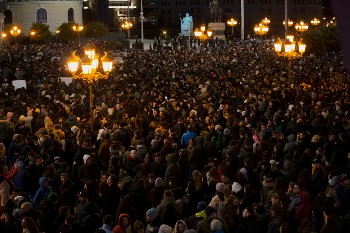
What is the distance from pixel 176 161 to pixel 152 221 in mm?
3736

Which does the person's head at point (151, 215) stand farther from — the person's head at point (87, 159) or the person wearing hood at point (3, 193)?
the person's head at point (87, 159)

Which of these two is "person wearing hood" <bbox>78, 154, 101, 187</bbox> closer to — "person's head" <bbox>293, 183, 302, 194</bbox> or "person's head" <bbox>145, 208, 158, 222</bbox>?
"person's head" <bbox>145, 208, 158, 222</bbox>

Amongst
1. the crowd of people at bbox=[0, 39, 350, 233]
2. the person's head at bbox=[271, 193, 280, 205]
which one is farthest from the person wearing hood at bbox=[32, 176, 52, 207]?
the person's head at bbox=[271, 193, 280, 205]

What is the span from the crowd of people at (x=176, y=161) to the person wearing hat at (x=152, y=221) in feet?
0.08

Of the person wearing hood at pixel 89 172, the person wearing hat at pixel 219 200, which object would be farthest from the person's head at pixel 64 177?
the person wearing hat at pixel 219 200

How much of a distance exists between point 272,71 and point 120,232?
23060 mm

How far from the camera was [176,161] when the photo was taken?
12.2m

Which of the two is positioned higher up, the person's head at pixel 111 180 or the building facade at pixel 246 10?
the building facade at pixel 246 10

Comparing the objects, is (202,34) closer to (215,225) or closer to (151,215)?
Answer: (151,215)

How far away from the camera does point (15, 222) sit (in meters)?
8.51

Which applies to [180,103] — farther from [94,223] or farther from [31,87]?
[94,223]

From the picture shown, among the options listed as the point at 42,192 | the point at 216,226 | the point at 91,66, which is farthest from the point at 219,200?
the point at 91,66

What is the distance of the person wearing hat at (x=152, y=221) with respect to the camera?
8.27m

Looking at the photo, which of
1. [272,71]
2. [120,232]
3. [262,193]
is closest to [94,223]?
[120,232]
